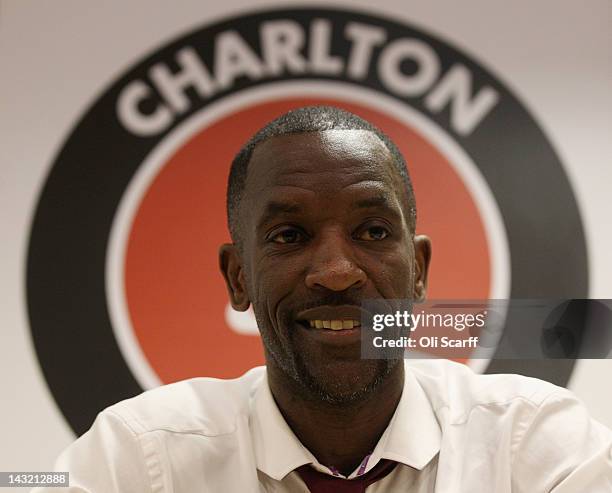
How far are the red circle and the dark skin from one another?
276mm

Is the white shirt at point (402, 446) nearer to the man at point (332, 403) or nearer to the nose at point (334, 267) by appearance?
the man at point (332, 403)

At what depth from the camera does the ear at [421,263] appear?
1.14 meters

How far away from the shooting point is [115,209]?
4.83 ft

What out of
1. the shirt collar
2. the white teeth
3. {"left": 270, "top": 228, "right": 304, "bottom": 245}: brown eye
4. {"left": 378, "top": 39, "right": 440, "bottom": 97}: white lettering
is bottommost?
the shirt collar

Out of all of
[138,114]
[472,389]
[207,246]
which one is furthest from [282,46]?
[472,389]

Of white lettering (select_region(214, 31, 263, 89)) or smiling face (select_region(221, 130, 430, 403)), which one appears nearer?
smiling face (select_region(221, 130, 430, 403))

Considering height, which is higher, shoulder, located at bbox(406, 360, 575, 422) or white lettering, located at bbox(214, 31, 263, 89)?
white lettering, located at bbox(214, 31, 263, 89)

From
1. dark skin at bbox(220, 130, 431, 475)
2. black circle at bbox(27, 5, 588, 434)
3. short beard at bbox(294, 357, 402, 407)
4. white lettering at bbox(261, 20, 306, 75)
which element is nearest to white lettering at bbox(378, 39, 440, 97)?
black circle at bbox(27, 5, 588, 434)

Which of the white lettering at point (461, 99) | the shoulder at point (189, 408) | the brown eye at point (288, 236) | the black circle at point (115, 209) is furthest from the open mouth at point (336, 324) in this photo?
the white lettering at point (461, 99)

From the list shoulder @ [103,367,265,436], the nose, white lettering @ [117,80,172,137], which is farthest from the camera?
white lettering @ [117,80,172,137]

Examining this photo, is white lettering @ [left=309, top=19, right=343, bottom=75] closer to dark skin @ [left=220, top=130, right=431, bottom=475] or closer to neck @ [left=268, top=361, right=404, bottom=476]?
dark skin @ [left=220, top=130, right=431, bottom=475]

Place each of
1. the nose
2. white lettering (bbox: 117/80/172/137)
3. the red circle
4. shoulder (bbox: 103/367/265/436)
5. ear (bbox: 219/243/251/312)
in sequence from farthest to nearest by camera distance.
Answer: white lettering (bbox: 117/80/172/137) → the red circle → ear (bbox: 219/243/251/312) → shoulder (bbox: 103/367/265/436) → the nose

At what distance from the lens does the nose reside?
37.3 inches

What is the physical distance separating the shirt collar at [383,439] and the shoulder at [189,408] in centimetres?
4
